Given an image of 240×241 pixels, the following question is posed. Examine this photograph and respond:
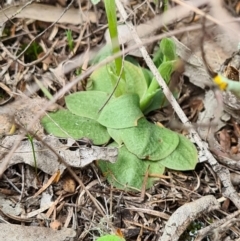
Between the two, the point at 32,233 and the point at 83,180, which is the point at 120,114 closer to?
the point at 83,180

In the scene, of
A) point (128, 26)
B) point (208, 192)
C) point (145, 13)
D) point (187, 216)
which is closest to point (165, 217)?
point (187, 216)

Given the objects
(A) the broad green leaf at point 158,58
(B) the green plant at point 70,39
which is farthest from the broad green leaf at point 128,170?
(B) the green plant at point 70,39

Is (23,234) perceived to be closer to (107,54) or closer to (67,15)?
(107,54)

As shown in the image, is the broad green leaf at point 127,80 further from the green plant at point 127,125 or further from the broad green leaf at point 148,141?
the broad green leaf at point 148,141

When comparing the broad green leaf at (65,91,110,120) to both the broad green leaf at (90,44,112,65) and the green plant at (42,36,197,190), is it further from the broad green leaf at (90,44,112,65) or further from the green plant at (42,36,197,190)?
the broad green leaf at (90,44,112,65)

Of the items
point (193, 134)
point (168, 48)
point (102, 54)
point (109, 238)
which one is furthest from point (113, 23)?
point (109, 238)

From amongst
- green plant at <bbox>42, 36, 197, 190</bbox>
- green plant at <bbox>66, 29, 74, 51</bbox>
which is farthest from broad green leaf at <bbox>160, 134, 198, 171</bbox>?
green plant at <bbox>66, 29, 74, 51</bbox>
